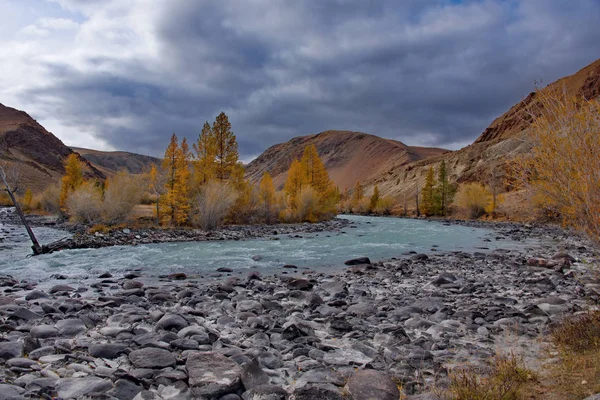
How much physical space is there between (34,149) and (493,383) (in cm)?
18618

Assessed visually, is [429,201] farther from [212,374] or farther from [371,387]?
[212,374]

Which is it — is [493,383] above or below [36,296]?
above

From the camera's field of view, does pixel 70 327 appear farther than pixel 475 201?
No

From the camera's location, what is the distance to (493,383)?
373 cm

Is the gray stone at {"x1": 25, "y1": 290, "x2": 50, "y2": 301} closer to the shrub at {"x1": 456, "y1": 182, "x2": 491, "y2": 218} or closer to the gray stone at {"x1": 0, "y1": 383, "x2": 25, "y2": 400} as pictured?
A: the gray stone at {"x1": 0, "y1": 383, "x2": 25, "y2": 400}

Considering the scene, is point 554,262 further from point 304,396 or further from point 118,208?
point 118,208

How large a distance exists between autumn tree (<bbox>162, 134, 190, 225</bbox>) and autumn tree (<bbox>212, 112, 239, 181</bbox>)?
18.1ft

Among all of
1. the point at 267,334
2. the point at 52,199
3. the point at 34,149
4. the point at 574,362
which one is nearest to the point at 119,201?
the point at 267,334

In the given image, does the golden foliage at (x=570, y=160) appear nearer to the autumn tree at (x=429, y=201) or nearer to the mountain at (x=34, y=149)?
the autumn tree at (x=429, y=201)

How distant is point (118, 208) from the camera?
29312 mm

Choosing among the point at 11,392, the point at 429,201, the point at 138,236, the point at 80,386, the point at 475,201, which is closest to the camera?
the point at 11,392

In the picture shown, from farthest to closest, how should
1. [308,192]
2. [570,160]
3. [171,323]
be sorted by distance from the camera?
[308,192] → [171,323] → [570,160]

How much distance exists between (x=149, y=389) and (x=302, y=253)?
14.4 m

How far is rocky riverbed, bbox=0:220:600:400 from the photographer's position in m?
3.95
